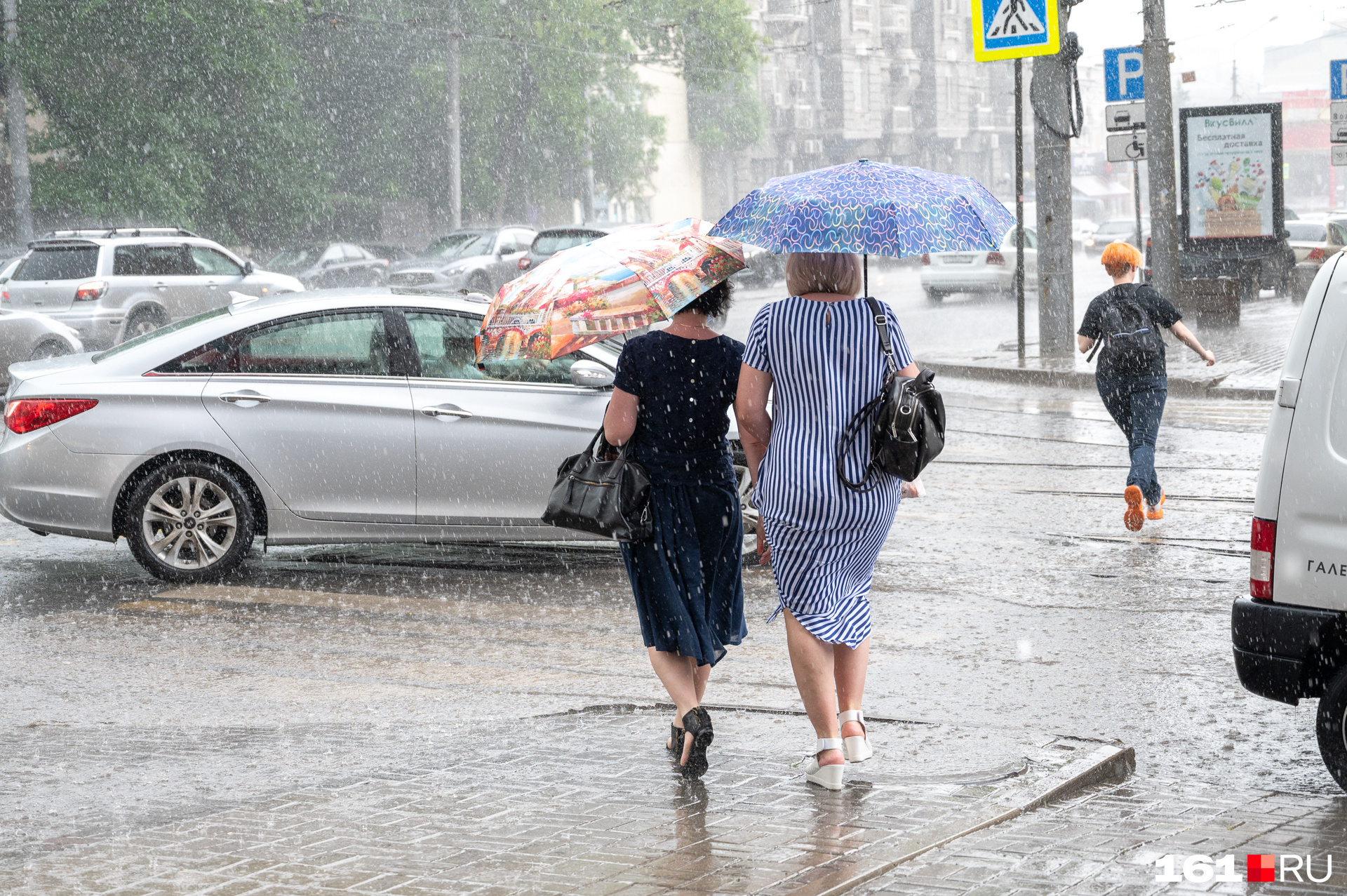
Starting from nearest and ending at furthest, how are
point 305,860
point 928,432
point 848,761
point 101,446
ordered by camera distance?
point 305,860 < point 928,432 < point 848,761 < point 101,446

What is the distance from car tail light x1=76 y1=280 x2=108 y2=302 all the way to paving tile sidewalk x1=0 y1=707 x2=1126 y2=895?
1643 centimetres

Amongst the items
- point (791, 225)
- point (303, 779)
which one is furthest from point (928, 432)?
point (303, 779)

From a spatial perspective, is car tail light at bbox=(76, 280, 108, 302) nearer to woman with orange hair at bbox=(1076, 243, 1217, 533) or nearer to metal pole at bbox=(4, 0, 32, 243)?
metal pole at bbox=(4, 0, 32, 243)

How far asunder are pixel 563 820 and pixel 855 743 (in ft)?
3.26

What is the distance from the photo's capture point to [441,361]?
8.57m

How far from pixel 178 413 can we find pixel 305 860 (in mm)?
4495

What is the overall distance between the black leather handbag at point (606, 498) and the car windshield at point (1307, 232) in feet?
98.4

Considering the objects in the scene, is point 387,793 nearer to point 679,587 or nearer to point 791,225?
point 679,587

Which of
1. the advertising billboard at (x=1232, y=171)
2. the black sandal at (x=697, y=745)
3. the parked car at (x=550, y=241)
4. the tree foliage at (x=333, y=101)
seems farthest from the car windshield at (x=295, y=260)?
the black sandal at (x=697, y=745)

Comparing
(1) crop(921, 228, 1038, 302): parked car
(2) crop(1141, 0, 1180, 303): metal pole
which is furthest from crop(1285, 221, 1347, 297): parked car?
(2) crop(1141, 0, 1180, 303): metal pole

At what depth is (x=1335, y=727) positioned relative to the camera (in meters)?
4.77

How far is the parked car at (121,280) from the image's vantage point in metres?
20.6

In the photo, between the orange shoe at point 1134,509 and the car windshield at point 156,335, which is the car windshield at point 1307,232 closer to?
the orange shoe at point 1134,509

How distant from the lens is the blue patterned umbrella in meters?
4.70
